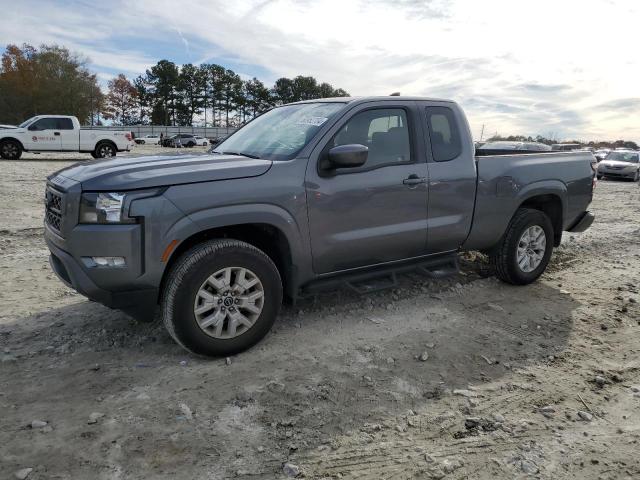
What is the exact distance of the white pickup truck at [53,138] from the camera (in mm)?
19906

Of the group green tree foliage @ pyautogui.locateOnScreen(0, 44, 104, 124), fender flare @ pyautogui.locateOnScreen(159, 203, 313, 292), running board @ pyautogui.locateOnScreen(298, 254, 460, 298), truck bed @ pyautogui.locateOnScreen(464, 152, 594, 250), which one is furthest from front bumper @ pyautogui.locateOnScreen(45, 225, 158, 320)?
green tree foliage @ pyautogui.locateOnScreen(0, 44, 104, 124)

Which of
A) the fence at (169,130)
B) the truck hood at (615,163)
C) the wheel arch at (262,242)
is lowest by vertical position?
the wheel arch at (262,242)

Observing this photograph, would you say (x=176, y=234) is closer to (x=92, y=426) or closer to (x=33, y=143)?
(x=92, y=426)

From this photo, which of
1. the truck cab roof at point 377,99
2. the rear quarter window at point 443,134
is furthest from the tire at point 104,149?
the rear quarter window at point 443,134

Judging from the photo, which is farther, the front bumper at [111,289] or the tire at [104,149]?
the tire at [104,149]

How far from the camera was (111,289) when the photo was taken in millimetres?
3314

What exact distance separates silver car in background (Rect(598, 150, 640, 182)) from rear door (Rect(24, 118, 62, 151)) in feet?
77.5

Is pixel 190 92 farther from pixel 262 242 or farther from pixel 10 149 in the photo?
pixel 262 242

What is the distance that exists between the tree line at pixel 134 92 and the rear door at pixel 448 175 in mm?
61734

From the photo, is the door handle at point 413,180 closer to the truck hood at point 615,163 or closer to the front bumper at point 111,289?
the front bumper at point 111,289

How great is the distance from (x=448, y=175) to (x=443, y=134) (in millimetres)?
405

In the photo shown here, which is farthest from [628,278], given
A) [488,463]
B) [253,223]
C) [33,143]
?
[33,143]

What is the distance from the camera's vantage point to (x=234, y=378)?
3420 millimetres

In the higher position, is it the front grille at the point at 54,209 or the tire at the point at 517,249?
the front grille at the point at 54,209
